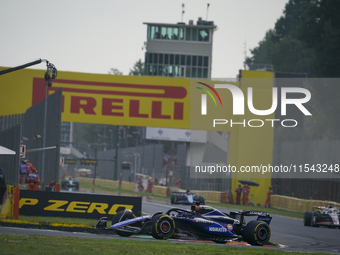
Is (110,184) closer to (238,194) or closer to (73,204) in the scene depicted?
(238,194)

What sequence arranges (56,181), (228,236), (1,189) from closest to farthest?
(228,236), (1,189), (56,181)

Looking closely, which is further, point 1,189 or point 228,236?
point 1,189

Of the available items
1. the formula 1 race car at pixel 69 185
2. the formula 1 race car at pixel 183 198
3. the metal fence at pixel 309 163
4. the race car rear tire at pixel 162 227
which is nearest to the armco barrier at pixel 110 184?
the formula 1 race car at pixel 69 185

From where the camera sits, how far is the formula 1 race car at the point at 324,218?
19734mm

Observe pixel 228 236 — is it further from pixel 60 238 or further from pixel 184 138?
pixel 184 138

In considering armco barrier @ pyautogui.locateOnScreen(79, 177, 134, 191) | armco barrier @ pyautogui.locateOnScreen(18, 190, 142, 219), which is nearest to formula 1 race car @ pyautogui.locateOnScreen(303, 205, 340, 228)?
armco barrier @ pyautogui.locateOnScreen(18, 190, 142, 219)

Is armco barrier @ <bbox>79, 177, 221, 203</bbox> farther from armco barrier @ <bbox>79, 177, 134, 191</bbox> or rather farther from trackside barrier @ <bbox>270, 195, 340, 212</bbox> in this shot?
trackside barrier @ <bbox>270, 195, 340, 212</bbox>

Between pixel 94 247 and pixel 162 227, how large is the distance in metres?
2.47

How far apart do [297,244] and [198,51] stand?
38655 mm

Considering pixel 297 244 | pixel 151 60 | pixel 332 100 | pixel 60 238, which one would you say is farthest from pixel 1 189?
pixel 151 60

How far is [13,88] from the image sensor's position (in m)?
30.2

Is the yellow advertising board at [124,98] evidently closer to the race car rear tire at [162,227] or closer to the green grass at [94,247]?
the race car rear tire at [162,227]

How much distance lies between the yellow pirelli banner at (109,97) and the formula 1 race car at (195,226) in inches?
694

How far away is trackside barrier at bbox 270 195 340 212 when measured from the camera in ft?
90.8
